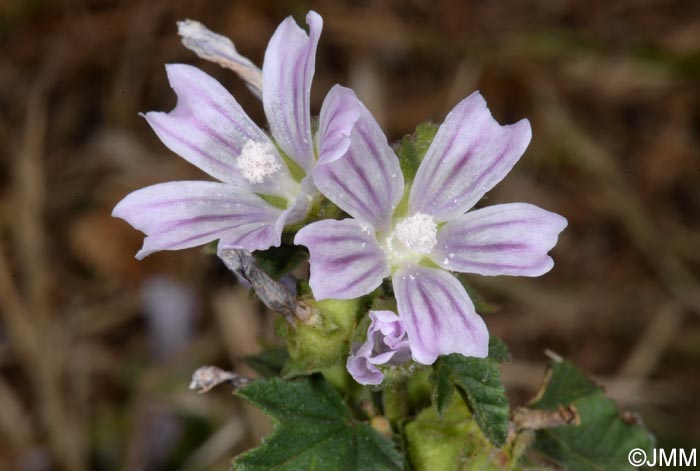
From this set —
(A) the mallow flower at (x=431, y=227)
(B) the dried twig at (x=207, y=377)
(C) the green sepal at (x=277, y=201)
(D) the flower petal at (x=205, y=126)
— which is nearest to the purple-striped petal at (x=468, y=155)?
(A) the mallow flower at (x=431, y=227)

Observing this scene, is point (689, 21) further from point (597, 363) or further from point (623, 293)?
point (597, 363)

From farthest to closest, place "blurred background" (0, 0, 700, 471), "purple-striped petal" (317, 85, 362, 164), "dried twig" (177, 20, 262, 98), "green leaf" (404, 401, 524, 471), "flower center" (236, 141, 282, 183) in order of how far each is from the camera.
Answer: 1. "blurred background" (0, 0, 700, 471)
2. "dried twig" (177, 20, 262, 98)
3. "flower center" (236, 141, 282, 183)
4. "green leaf" (404, 401, 524, 471)
5. "purple-striped petal" (317, 85, 362, 164)

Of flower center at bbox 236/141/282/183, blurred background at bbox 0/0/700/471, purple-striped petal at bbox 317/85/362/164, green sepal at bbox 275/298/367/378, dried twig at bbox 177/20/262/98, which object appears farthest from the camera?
blurred background at bbox 0/0/700/471

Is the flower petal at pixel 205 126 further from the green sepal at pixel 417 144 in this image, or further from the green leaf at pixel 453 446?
the green leaf at pixel 453 446

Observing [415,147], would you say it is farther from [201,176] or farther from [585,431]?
[201,176]

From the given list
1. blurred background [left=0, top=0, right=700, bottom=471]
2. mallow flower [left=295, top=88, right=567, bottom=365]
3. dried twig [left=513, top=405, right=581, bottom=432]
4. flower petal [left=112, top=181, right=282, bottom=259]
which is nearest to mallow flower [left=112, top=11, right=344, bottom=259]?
flower petal [left=112, top=181, right=282, bottom=259]

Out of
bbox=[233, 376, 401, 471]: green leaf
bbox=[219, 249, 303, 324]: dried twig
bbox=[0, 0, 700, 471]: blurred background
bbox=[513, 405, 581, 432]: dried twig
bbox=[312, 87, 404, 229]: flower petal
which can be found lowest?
bbox=[0, 0, 700, 471]: blurred background

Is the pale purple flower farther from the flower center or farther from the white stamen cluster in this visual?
the flower center

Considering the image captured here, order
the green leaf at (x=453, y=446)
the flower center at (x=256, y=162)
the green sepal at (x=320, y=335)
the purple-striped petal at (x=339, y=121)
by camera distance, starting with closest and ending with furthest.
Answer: the purple-striped petal at (x=339, y=121)
the green sepal at (x=320, y=335)
the green leaf at (x=453, y=446)
the flower center at (x=256, y=162)
